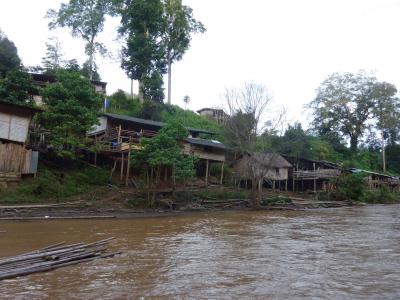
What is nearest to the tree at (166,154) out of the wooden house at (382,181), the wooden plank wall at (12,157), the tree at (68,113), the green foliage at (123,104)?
the tree at (68,113)

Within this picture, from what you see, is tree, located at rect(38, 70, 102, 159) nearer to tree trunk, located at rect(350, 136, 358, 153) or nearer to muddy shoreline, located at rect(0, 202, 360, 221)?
muddy shoreline, located at rect(0, 202, 360, 221)

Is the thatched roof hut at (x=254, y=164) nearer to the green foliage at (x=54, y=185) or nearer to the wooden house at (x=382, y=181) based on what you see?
the green foliage at (x=54, y=185)

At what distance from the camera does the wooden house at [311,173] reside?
42094 millimetres

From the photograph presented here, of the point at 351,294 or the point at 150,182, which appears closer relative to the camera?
the point at 351,294

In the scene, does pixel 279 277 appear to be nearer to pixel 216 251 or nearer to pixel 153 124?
pixel 216 251

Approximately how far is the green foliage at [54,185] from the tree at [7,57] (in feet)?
47.2

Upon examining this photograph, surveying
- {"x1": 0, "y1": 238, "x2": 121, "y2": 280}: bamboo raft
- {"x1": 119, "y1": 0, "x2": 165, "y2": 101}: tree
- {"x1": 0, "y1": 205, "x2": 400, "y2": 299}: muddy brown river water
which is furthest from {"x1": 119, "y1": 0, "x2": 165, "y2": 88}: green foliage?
{"x1": 0, "y1": 238, "x2": 121, "y2": 280}: bamboo raft

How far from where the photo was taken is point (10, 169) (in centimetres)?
2241

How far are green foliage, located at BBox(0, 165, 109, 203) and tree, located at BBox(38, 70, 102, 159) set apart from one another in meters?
1.43

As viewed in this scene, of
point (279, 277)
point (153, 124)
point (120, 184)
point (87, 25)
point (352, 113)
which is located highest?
point (87, 25)

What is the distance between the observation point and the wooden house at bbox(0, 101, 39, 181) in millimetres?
22188

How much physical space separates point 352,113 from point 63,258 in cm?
5457

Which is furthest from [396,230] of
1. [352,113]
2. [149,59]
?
[352,113]

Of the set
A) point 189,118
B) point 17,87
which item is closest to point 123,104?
point 189,118
